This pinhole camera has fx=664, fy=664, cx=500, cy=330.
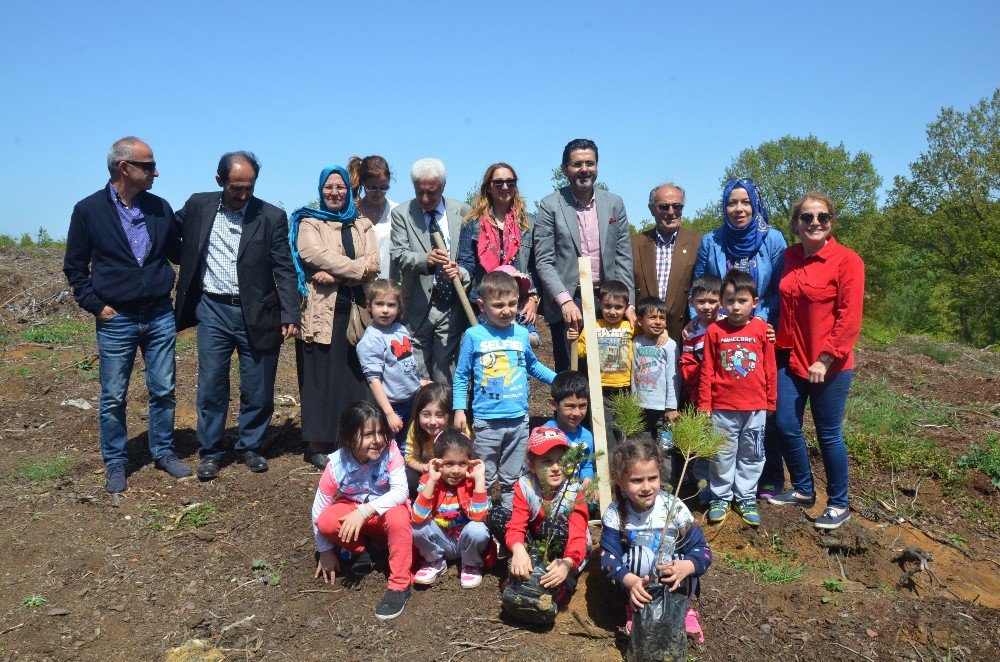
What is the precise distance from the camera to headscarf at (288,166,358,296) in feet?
16.2

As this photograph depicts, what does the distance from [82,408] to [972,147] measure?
88.1 feet

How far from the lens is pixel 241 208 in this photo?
5.00 metres

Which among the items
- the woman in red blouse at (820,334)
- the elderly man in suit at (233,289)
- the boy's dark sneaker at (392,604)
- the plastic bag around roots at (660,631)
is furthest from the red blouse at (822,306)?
the elderly man in suit at (233,289)

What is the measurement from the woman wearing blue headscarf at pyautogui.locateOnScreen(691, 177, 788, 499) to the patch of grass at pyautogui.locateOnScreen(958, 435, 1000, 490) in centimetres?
217

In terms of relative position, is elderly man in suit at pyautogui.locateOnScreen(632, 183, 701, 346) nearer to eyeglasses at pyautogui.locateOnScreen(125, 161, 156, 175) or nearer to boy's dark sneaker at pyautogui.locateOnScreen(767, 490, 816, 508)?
boy's dark sneaker at pyautogui.locateOnScreen(767, 490, 816, 508)

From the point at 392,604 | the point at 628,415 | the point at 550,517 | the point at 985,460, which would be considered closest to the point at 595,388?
the point at 628,415

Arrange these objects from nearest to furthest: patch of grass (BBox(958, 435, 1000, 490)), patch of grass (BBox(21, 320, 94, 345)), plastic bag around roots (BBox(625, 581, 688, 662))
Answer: plastic bag around roots (BBox(625, 581, 688, 662)) → patch of grass (BBox(958, 435, 1000, 490)) → patch of grass (BBox(21, 320, 94, 345))

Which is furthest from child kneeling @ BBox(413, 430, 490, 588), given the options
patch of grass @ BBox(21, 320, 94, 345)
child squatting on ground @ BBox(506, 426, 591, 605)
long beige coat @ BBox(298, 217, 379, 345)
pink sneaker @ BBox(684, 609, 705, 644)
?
patch of grass @ BBox(21, 320, 94, 345)

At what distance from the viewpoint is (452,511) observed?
3668 mm

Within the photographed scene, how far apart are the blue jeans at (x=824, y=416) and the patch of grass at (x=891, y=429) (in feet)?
5.27

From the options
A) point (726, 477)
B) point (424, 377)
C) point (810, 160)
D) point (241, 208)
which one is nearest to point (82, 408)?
point (241, 208)

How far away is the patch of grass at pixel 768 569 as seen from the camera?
383cm

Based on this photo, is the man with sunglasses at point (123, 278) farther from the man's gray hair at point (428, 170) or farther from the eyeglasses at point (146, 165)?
the man's gray hair at point (428, 170)

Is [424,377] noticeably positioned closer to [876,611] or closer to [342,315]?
[342,315]
